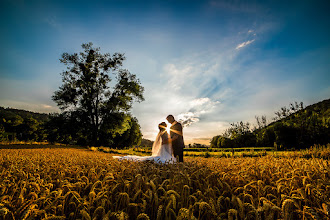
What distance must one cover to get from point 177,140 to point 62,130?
26061 millimetres

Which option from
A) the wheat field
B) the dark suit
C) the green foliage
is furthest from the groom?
the green foliage

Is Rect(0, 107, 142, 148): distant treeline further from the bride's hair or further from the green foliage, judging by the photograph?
the bride's hair

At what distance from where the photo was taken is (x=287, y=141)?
81.6 ft

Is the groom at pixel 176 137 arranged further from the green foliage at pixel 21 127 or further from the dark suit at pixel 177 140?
the green foliage at pixel 21 127

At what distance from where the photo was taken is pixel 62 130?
27344 millimetres

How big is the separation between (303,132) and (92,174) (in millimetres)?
32058

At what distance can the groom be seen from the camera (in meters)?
9.29

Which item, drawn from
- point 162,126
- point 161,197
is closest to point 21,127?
point 162,126

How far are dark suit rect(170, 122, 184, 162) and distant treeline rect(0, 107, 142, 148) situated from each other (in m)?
20.0

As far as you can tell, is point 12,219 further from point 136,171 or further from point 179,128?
point 179,128

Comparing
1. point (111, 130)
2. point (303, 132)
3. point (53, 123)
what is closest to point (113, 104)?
point (111, 130)

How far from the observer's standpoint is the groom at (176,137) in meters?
9.29

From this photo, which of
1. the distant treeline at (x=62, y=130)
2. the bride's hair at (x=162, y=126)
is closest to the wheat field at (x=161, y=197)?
the bride's hair at (x=162, y=126)

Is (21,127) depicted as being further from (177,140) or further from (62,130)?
(177,140)
